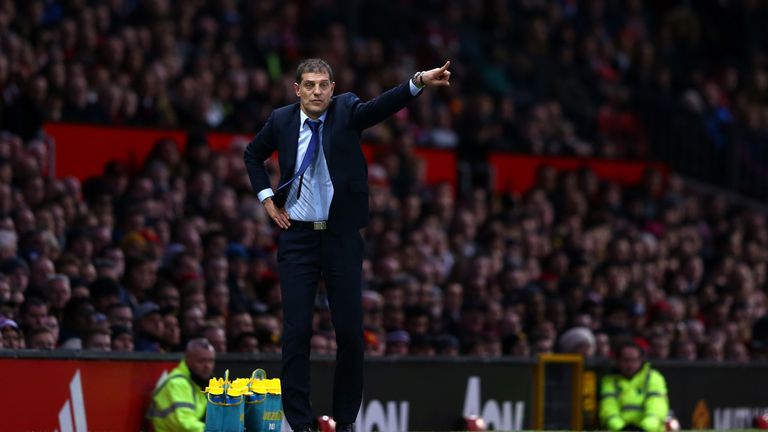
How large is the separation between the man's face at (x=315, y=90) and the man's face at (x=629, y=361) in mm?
6214

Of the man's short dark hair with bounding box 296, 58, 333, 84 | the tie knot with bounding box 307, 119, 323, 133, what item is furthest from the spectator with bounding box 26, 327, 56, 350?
the man's short dark hair with bounding box 296, 58, 333, 84

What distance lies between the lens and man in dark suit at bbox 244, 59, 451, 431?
9406 mm

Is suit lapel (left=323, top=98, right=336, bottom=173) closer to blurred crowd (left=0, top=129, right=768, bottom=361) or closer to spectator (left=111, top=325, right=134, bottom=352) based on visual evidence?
blurred crowd (left=0, top=129, right=768, bottom=361)

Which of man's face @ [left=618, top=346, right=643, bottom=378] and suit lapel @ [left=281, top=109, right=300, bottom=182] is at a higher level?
suit lapel @ [left=281, top=109, right=300, bottom=182]

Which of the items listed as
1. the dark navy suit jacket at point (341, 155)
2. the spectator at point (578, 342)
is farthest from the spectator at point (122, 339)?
the spectator at point (578, 342)

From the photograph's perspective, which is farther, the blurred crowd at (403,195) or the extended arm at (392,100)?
the blurred crowd at (403,195)

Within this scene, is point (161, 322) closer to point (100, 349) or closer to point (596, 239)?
point (100, 349)

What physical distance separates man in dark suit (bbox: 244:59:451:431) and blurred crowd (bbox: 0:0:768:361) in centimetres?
315

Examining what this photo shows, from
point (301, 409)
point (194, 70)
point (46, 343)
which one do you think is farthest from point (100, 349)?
point (194, 70)

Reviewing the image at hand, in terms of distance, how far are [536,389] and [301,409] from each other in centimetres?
569

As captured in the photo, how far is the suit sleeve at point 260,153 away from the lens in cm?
960

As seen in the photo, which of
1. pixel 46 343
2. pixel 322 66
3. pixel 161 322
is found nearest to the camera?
Answer: pixel 322 66

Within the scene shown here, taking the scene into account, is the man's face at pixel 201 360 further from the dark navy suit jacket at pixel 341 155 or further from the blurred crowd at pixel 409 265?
the dark navy suit jacket at pixel 341 155

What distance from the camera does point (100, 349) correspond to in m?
12.2
